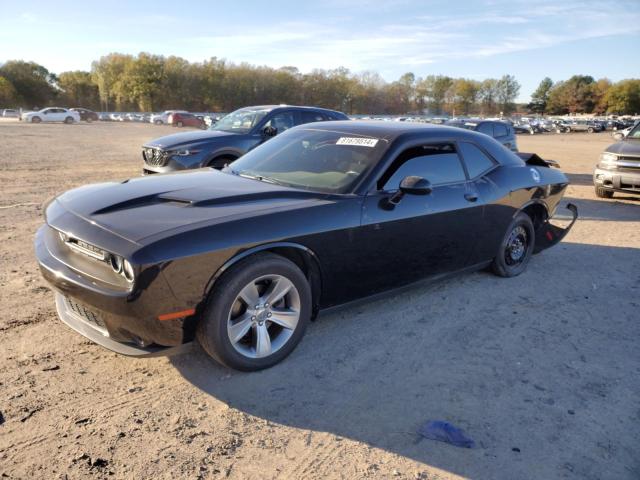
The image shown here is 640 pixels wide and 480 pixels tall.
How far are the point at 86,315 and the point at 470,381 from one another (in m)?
2.51

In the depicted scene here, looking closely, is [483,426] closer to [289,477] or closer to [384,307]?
[289,477]

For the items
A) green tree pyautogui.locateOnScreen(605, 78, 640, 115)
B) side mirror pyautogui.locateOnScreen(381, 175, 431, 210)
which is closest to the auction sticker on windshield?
side mirror pyautogui.locateOnScreen(381, 175, 431, 210)

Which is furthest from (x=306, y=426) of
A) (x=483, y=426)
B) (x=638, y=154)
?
(x=638, y=154)

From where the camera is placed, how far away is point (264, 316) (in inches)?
127

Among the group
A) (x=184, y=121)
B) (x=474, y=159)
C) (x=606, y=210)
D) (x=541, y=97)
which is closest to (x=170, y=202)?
(x=474, y=159)

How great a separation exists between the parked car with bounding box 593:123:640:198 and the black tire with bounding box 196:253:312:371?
9.05 meters

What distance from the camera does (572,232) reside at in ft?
25.2

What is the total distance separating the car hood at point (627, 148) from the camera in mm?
9645

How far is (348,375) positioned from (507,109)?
6334 inches

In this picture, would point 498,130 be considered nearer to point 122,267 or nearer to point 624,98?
point 122,267

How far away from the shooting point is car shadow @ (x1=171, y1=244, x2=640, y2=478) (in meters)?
2.68

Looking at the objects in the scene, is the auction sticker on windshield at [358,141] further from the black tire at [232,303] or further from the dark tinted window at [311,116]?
the dark tinted window at [311,116]

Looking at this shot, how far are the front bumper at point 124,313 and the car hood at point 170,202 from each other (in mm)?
306

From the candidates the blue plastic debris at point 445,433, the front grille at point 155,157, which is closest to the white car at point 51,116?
the front grille at point 155,157
